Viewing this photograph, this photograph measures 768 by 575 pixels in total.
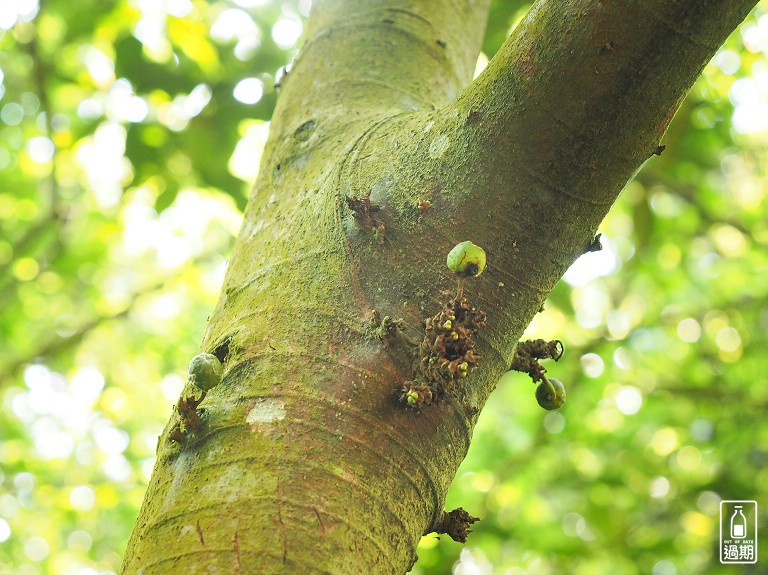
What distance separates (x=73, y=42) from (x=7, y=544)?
5050 millimetres

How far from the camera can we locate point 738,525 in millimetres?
3762

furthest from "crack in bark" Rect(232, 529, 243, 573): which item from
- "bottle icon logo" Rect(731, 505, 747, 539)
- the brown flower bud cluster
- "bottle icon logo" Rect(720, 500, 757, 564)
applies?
"bottle icon logo" Rect(731, 505, 747, 539)

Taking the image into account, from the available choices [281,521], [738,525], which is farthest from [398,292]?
[738,525]

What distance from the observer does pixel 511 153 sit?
1097 mm

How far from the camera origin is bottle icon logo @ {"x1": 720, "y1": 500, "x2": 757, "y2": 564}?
3.69 m

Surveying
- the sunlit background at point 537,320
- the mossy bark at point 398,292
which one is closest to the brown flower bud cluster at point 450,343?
the mossy bark at point 398,292

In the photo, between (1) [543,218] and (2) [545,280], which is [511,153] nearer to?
(1) [543,218]

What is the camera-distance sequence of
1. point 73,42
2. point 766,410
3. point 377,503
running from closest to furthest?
point 377,503
point 73,42
point 766,410

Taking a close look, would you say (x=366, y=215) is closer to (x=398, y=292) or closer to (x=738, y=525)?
(x=398, y=292)

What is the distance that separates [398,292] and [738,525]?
3503mm

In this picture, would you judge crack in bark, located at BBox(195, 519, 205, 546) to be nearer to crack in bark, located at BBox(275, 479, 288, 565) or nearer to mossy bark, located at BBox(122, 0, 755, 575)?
mossy bark, located at BBox(122, 0, 755, 575)

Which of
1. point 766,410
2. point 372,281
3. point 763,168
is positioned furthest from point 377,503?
point 763,168

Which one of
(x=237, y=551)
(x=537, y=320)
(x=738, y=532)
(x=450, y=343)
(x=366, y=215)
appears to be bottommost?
(x=237, y=551)

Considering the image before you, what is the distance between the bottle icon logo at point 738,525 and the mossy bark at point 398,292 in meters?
3.22
